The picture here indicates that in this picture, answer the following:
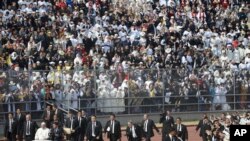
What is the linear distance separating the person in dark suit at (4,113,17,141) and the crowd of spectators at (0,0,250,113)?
2.57 meters

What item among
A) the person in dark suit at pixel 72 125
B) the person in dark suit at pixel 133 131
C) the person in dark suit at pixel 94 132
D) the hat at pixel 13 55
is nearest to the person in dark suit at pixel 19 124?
the person in dark suit at pixel 72 125

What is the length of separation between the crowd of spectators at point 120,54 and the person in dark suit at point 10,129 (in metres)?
2.57

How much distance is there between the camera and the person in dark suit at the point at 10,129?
2838 centimetres

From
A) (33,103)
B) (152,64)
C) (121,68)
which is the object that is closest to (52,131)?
(33,103)

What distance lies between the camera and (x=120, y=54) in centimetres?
3728

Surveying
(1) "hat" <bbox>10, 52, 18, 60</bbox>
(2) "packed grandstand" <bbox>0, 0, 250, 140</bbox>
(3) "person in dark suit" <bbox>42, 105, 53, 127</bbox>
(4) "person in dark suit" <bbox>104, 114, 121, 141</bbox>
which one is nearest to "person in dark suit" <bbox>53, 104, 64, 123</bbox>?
(3) "person in dark suit" <bbox>42, 105, 53, 127</bbox>

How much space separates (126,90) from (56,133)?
24.6 ft

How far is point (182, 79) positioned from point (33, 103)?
7.24 m

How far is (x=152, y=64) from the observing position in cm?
3728

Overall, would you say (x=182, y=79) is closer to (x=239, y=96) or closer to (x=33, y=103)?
(x=239, y=96)

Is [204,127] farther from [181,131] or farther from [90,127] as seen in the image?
[90,127]

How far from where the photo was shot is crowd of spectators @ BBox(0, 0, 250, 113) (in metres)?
32.6

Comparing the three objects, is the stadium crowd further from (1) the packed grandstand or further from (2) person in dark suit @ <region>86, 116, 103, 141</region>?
(1) the packed grandstand

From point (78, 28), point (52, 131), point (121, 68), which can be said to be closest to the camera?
point (52, 131)
